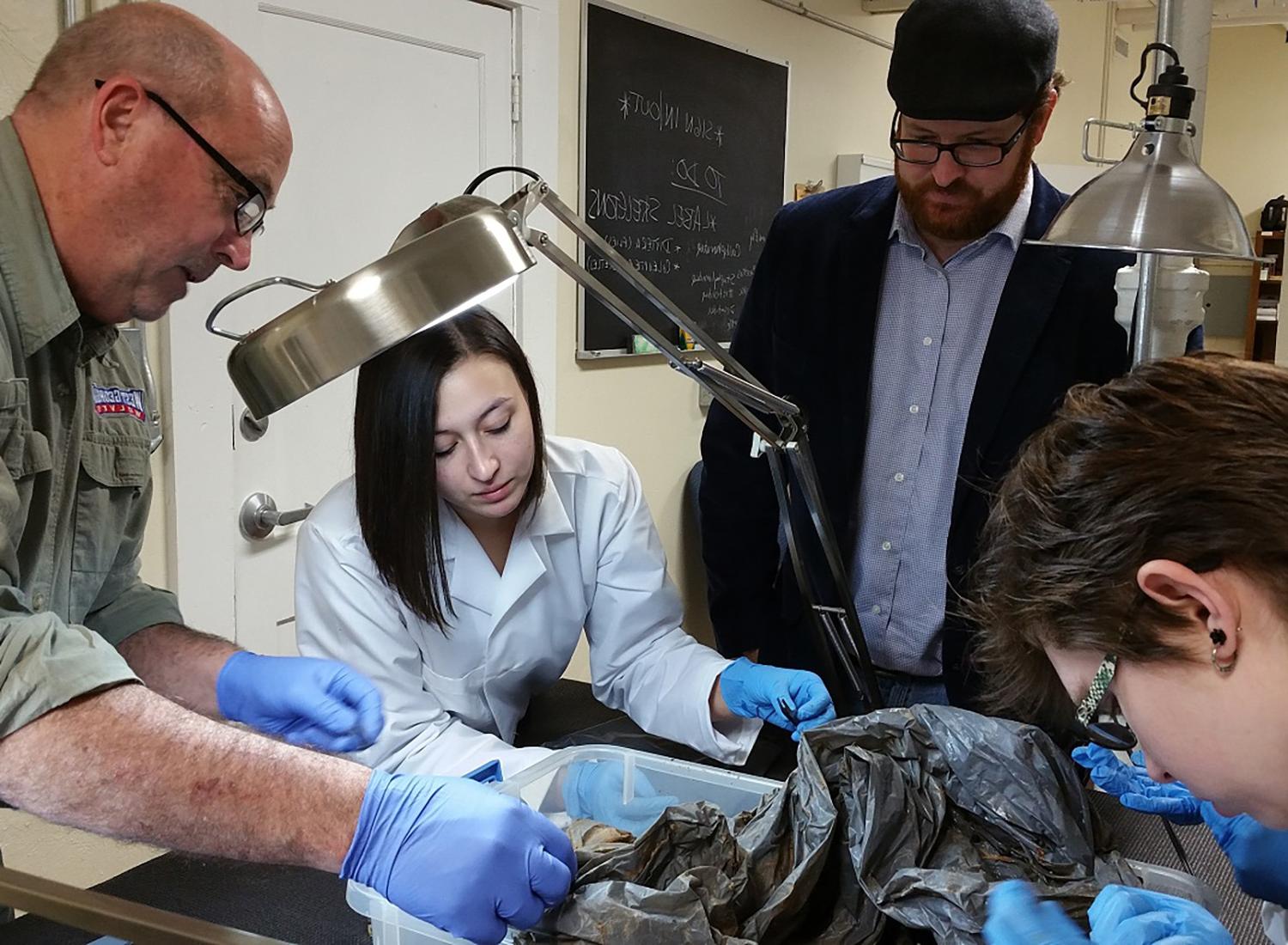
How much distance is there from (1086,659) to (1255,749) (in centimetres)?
13

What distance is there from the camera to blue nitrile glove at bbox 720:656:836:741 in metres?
1.45

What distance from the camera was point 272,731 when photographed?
4.36 feet

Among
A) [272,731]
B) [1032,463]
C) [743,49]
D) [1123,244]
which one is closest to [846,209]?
[1123,244]

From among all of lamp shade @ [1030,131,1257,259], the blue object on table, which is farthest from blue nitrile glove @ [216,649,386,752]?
lamp shade @ [1030,131,1257,259]

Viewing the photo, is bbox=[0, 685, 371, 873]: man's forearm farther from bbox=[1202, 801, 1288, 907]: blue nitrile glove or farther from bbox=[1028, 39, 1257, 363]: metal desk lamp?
bbox=[1028, 39, 1257, 363]: metal desk lamp

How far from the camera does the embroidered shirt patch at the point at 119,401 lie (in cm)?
132

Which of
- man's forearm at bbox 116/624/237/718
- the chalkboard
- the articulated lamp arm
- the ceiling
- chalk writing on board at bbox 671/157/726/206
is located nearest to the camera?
the articulated lamp arm

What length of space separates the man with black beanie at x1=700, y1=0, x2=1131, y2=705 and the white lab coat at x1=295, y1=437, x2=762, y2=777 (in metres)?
0.29

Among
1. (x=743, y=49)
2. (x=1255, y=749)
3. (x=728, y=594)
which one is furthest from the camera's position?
(x=743, y=49)

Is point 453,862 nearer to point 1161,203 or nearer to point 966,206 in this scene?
A: point 1161,203

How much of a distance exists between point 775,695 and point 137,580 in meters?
0.86

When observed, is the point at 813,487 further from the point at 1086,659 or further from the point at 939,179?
the point at 939,179

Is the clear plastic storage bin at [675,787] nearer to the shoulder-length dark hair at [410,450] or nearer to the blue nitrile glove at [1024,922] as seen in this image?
the blue nitrile glove at [1024,922]

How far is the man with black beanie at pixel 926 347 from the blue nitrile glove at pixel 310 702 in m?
0.80
